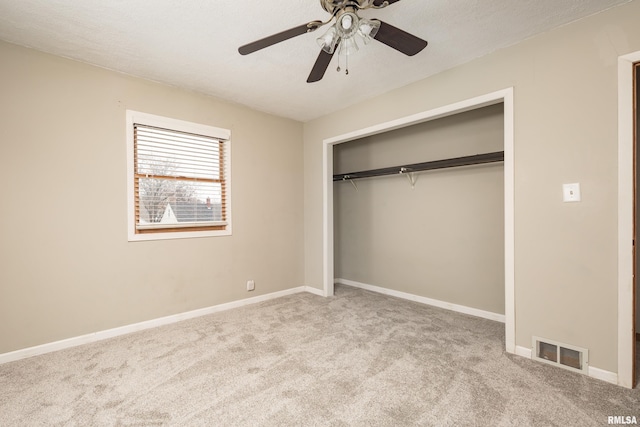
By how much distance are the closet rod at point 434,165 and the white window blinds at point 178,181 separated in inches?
71.1

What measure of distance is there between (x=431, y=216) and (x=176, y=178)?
3.06 m

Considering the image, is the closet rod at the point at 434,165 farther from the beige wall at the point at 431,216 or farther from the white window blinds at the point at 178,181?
the white window blinds at the point at 178,181

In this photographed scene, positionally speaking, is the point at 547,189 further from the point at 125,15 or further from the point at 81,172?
the point at 81,172

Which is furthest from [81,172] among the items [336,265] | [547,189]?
[547,189]

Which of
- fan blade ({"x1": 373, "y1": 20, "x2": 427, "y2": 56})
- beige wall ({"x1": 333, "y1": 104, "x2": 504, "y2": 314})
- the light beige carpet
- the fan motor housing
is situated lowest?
the light beige carpet

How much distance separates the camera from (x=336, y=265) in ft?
16.4

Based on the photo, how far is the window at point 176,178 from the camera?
9.83 ft

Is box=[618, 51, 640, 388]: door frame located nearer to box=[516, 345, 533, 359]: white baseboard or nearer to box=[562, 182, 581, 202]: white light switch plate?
box=[562, 182, 581, 202]: white light switch plate

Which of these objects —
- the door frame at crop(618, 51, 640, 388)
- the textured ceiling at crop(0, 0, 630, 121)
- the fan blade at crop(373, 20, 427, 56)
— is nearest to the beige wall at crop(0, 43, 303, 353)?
the textured ceiling at crop(0, 0, 630, 121)

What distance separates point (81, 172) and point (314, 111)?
2.67m

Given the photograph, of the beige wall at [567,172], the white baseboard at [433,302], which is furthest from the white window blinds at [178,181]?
→ the beige wall at [567,172]

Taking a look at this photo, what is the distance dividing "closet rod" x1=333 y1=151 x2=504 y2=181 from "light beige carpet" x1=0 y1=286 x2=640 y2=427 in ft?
5.55

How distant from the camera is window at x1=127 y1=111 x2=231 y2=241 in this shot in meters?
3.00

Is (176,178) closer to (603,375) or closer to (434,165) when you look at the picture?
(434,165)
